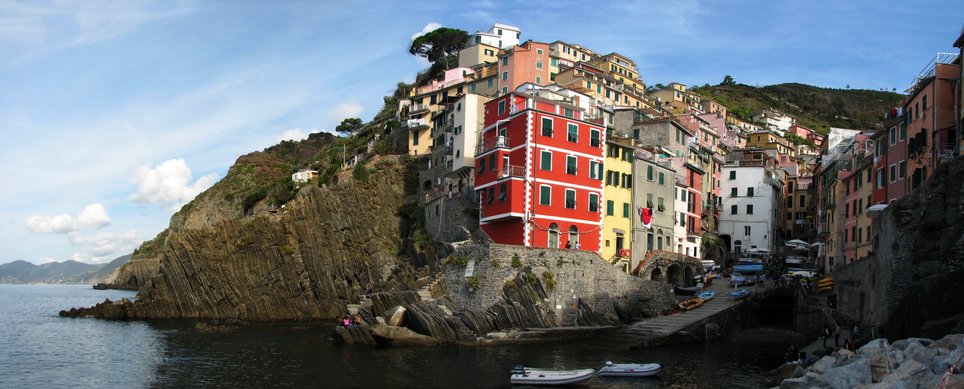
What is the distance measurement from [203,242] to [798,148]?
110022mm

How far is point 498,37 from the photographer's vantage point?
395 feet

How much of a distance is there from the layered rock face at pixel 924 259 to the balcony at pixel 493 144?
3004cm

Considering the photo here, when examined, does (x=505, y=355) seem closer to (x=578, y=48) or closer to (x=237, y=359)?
(x=237, y=359)

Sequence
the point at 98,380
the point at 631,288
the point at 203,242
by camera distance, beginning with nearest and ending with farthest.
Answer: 1. the point at 98,380
2. the point at 631,288
3. the point at 203,242

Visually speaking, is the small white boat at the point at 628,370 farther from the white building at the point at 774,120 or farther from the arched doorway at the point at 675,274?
the white building at the point at 774,120

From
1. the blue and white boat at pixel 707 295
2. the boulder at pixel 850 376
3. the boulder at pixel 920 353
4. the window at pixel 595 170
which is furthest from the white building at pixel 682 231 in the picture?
the boulder at pixel 850 376

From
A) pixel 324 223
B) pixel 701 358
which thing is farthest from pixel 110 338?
pixel 701 358

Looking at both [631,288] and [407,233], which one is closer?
[631,288]

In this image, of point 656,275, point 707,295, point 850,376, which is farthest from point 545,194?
point 850,376

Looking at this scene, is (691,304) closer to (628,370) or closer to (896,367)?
(628,370)

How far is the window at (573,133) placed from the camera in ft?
209

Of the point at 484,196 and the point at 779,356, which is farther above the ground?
the point at 484,196

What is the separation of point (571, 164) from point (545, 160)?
119 inches

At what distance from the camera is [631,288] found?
6141 cm
